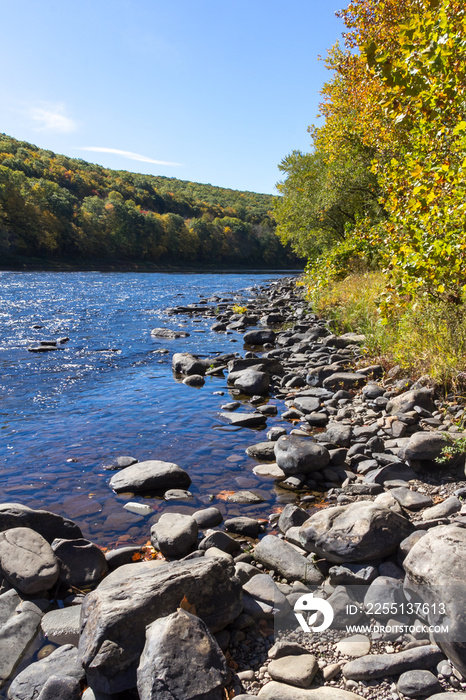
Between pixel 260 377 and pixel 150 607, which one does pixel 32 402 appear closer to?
pixel 260 377

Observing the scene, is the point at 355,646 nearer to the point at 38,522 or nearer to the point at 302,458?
the point at 302,458

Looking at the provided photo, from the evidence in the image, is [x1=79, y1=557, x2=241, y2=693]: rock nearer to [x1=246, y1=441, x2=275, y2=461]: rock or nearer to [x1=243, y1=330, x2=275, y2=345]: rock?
[x1=246, y1=441, x2=275, y2=461]: rock

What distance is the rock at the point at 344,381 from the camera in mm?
8930

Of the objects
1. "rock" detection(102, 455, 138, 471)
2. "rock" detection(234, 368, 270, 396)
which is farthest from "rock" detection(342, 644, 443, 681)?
"rock" detection(234, 368, 270, 396)

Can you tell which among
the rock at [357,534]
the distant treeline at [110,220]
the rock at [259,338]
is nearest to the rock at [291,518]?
the rock at [357,534]

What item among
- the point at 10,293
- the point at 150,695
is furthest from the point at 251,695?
the point at 10,293

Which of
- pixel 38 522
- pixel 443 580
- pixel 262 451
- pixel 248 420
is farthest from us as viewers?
pixel 248 420

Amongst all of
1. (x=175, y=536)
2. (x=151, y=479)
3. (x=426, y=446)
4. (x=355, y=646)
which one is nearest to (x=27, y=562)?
(x=175, y=536)

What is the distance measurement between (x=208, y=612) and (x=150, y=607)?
46 cm

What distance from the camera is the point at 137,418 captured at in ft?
26.8

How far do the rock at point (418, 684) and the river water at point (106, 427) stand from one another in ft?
8.40

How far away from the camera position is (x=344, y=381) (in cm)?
905

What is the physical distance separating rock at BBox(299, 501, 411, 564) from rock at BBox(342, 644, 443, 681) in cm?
92

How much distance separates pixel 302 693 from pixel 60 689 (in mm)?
1486
